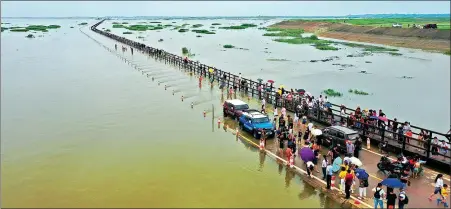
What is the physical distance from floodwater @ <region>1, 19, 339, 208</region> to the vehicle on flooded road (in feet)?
3.92

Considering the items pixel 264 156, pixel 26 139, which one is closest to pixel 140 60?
pixel 26 139

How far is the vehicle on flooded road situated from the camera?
81.8 ft

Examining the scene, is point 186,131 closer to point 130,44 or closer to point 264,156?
point 264,156

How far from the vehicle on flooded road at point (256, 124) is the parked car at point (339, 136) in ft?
11.4

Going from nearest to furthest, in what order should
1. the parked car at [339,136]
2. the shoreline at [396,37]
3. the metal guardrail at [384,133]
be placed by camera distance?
1. the metal guardrail at [384,133]
2. the parked car at [339,136]
3. the shoreline at [396,37]

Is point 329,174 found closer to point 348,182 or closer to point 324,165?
point 324,165

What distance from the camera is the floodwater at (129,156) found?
17797mm

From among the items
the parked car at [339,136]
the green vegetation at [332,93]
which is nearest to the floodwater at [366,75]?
the green vegetation at [332,93]

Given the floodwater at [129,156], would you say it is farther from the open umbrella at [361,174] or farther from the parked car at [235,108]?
the parked car at [235,108]

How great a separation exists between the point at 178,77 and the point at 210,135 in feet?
82.7

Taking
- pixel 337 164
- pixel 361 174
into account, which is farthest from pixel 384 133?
pixel 361 174

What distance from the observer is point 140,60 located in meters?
68.4

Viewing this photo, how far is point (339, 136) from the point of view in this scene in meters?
22.0

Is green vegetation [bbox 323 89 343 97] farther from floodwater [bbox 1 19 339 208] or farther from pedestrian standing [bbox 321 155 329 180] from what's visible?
pedestrian standing [bbox 321 155 329 180]
